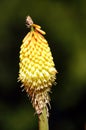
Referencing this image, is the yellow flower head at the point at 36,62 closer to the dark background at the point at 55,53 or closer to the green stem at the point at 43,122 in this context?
the green stem at the point at 43,122

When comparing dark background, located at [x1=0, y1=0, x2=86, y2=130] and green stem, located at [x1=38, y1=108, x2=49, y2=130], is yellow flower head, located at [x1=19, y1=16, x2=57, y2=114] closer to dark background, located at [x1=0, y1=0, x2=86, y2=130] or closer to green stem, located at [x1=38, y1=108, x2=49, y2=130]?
green stem, located at [x1=38, y1=108, x2=49, y2=130]

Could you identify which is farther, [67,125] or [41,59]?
[67,125]

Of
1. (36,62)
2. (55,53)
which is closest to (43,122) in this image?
(36,62)

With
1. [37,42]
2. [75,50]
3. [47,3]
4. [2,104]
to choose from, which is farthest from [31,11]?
[37,42]

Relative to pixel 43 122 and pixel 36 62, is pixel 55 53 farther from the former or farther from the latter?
pixel 36 62

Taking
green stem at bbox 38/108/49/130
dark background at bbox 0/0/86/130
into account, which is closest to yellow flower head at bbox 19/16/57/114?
green stem at bbox 38/108/49/130

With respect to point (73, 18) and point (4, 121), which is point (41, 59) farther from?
point (73, 18)

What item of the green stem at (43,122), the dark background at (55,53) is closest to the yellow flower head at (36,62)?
the green stem at (43,122)
